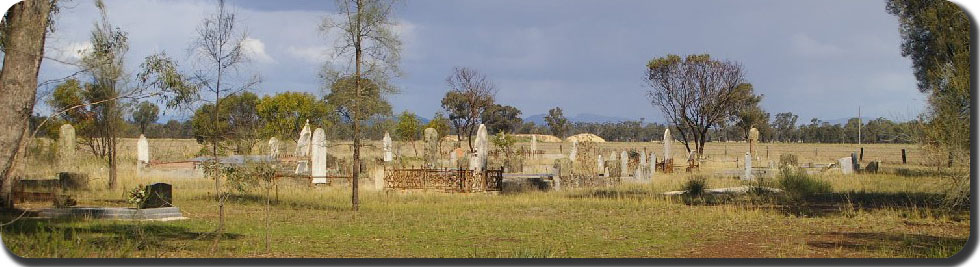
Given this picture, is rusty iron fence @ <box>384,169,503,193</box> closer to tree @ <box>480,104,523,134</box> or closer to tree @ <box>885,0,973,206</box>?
tree @ <box>885,0,973,206</box>

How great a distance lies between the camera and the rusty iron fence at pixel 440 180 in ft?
76.2

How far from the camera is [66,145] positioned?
85.9ft

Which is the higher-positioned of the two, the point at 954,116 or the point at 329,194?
the point at 954,116

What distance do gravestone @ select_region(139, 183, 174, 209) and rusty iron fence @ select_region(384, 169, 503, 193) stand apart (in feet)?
26.0

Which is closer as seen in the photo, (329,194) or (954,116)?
(954,116)

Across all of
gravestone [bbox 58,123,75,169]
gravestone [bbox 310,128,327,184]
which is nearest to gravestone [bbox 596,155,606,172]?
gravestone [bbox 310,128,327,184]

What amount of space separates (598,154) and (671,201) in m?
16.5

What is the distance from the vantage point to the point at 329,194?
21.2 m

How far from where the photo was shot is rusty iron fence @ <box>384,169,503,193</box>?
23234 mm

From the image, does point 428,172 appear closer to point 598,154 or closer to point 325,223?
point 325,223

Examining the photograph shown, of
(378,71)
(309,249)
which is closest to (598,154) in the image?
(378,71)

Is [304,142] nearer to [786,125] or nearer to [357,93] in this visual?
[357,93]

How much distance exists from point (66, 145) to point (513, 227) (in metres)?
18.6

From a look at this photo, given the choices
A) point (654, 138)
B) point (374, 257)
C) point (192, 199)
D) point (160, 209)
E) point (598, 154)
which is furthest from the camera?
point (654, 138)
